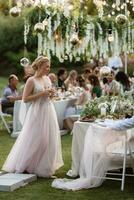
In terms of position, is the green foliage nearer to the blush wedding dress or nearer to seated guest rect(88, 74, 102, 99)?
the blush wedding dress

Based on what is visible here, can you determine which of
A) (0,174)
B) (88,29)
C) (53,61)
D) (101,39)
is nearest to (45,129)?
(0,174)

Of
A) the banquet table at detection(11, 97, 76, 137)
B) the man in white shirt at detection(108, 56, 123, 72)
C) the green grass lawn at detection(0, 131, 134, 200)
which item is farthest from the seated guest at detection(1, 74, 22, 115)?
the man in white shirt at detection(108, 56, 123, 72)

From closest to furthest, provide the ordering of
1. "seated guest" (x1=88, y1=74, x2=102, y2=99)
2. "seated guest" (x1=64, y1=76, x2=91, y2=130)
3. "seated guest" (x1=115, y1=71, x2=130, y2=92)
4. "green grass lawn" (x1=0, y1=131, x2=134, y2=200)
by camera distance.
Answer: "green grass lawn" (x1=0, y1=131, x2=134, y2=200) < "seated guest" (x1=115, y1=71, x2=130, y2=92) < "seated guest" (x1=64, y1=76, x2=91, y2=130) < "seated guest" (x1=88, y1=74, x2=102, y2=99)

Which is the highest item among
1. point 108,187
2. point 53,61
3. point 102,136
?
point 53,61

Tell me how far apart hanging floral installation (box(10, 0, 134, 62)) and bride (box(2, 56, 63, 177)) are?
145 inches

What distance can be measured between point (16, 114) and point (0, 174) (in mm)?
3972

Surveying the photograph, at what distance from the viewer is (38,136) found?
22.9 feet

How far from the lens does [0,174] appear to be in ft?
22.4

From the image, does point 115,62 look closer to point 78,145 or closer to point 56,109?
point 56,109

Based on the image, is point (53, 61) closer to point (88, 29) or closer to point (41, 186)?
point (88, 29)

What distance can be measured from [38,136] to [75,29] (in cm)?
593

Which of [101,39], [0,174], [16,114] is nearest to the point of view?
[0,174]

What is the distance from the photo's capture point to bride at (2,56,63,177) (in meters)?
6.95

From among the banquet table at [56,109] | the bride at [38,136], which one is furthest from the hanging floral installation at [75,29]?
the bride at [38,136]
